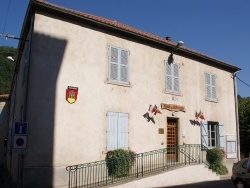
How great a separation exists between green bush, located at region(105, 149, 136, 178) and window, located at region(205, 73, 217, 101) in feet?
22.5

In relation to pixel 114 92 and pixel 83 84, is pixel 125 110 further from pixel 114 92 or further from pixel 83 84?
pixel 83 84

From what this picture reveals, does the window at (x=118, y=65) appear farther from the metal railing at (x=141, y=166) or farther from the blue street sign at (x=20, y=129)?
the blue street sign at (x=20, y=129)

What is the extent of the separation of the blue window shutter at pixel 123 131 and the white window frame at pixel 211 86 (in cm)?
595

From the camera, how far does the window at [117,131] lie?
504 inches

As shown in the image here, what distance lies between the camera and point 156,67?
49.4 feet

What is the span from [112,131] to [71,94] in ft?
7.56

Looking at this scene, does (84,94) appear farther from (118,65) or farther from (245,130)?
(245,130)

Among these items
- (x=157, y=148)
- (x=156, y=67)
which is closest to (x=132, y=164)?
(x=157, y=148)

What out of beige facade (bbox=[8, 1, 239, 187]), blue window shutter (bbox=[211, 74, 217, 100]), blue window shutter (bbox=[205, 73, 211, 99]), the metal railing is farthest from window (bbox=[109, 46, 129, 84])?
blue window shutter (bbox=[211, 74, 217, 100])

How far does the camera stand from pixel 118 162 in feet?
40.0

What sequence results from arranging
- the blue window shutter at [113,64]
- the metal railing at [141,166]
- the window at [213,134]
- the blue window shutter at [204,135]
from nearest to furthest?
the metal railing at [141,166] → the blue window shutter at [113,64] → the blue window shutter at [204,135] → the window at [213,134]

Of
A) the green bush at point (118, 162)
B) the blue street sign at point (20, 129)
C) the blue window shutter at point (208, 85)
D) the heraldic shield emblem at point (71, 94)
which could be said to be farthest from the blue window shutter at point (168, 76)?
the blue street sign at point (20, 129)

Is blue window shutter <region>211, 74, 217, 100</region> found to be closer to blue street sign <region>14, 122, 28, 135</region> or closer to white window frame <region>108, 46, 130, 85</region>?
white window frame <region>108, 46, 130, 85</region>

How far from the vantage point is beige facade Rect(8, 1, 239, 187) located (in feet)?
36.5
